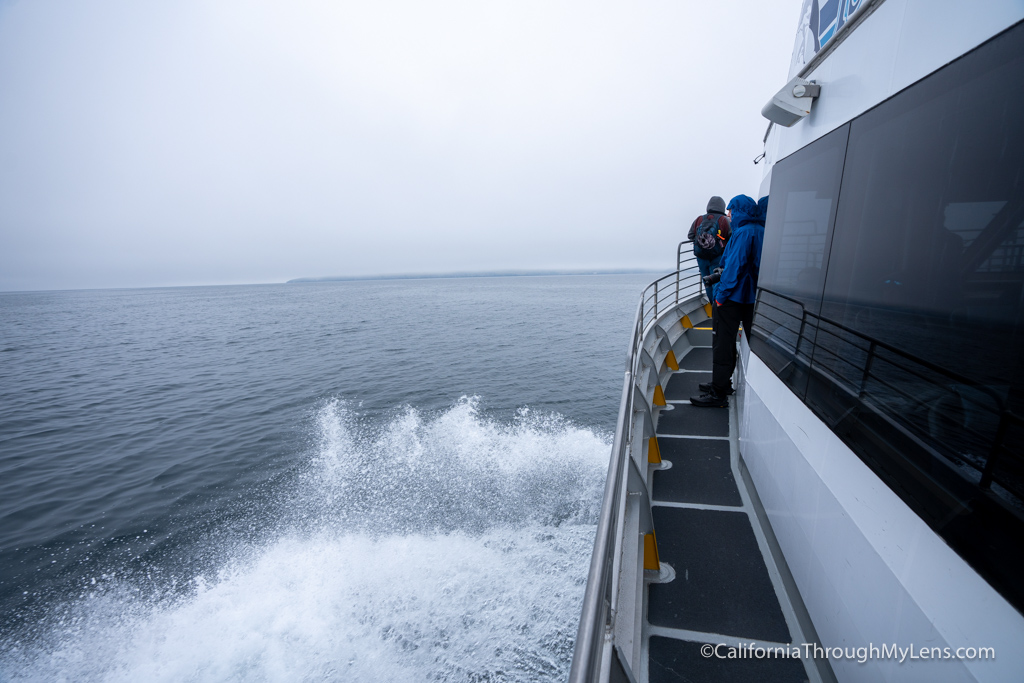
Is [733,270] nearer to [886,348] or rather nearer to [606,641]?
[886,348]

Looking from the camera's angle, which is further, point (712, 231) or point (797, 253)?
point (712, 231)

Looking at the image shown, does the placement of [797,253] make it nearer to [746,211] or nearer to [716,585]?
[746,211]

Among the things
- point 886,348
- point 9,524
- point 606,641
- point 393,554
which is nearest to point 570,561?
point 393,554

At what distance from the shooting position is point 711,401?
4938 mm

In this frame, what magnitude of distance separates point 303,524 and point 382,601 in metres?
3.28

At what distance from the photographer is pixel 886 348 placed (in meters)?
1.65

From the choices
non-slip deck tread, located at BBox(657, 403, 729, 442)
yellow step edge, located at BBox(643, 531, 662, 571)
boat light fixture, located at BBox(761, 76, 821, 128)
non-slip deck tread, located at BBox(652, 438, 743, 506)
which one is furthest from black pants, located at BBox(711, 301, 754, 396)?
yellow step edge, located at BBox(643, 531, 662, 571)

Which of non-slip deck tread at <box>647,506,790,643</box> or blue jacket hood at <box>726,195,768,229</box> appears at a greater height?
blue jacket hood at <box>726,195,768,229</box>

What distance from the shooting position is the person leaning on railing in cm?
406

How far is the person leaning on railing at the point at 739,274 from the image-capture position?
13.3 feet

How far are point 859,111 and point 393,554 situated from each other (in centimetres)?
792

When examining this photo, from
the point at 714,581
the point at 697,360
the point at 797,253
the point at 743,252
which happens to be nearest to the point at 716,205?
the point at 697,360

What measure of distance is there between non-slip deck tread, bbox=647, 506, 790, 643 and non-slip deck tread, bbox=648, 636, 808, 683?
13 cm

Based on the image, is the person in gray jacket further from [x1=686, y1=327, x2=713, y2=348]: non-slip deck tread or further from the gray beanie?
[x1=686, y1=327, x2=713, y2=348]: non-slip deck tread
